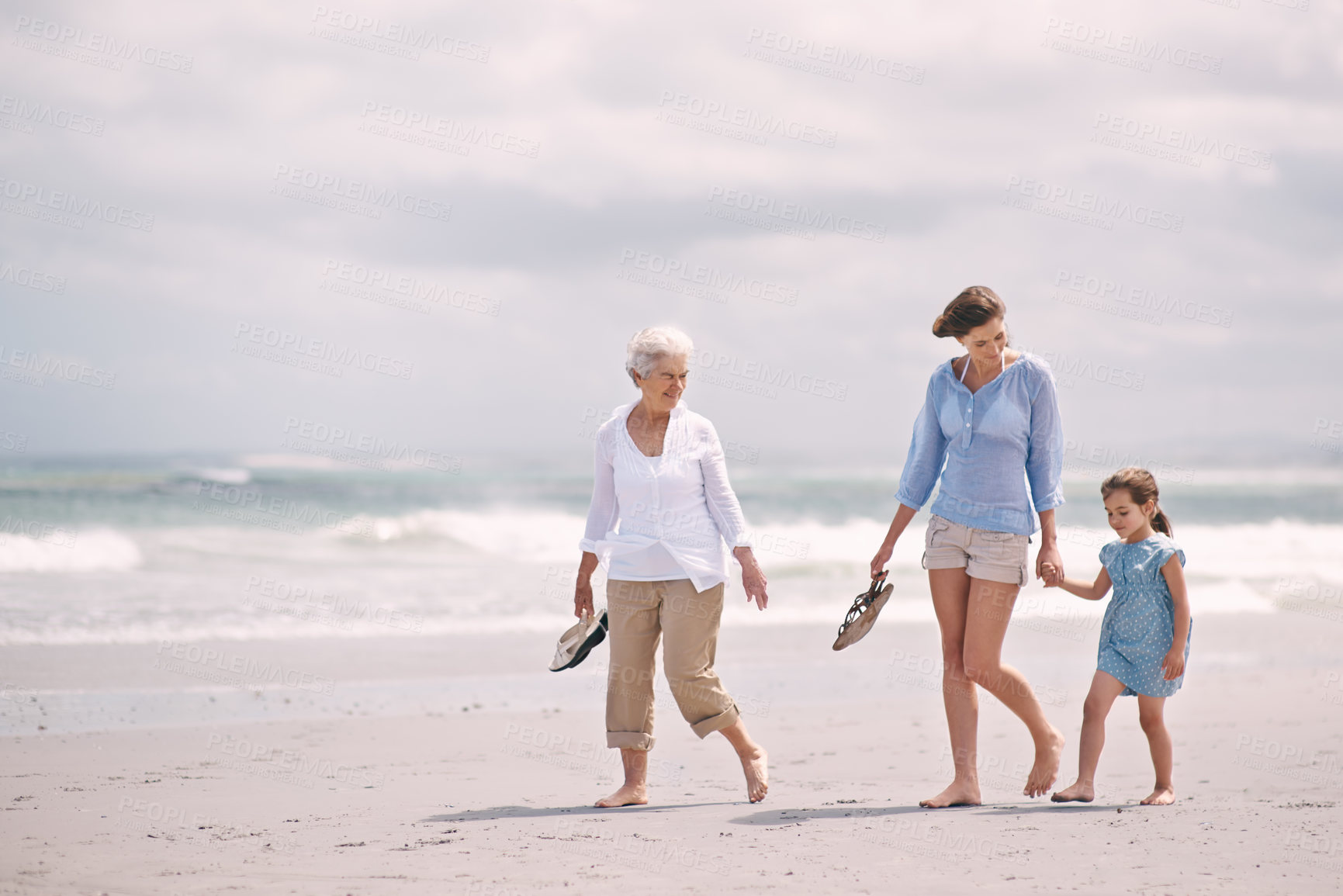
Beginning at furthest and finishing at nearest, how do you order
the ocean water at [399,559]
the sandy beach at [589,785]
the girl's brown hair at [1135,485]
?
the ocean water at [399,559]
the girl's brown hair at [1135,485]
the sandy beach at [589,785]

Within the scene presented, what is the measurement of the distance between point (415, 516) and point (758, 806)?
18.3 metres

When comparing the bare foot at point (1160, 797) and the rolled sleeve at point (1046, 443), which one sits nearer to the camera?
the rolled sleeve at point (1046, 443)

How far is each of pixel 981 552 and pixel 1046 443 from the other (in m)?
0.45

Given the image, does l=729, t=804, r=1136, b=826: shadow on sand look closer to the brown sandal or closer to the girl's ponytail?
the brown sandal

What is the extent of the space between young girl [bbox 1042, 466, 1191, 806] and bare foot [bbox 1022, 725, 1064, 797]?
7 centimetres

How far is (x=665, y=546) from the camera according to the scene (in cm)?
393

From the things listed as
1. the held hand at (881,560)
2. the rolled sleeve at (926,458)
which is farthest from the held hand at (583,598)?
the rolled sleeve at (926,458)

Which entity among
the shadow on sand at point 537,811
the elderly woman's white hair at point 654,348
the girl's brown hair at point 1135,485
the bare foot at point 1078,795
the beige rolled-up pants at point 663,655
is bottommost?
the shadow on sand at point 537,811

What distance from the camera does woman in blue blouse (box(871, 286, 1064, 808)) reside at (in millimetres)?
3826

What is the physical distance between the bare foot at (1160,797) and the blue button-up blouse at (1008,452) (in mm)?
1122

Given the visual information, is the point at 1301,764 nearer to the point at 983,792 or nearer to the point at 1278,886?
the point at 983,792

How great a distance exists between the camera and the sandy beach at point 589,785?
128 inches

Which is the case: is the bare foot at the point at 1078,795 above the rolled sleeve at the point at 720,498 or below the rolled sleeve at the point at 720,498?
below

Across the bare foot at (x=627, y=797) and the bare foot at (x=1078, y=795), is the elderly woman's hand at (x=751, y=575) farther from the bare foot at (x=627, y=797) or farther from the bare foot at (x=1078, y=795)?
the bare foot at (x=1078, y=795)
